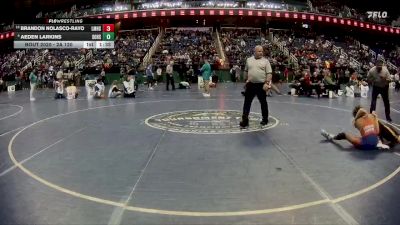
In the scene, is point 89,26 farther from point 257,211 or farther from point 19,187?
point 257,211

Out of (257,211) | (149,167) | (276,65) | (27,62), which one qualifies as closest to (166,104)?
(149,167)

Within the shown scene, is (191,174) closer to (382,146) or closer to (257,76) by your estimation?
(382,146)

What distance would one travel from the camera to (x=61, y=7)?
44562 mm

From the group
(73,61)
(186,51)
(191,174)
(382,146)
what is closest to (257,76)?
(382,146)

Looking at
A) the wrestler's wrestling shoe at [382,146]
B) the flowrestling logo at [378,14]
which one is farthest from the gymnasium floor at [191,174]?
the flowrestling logo at [378,14]

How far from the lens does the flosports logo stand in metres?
9.21

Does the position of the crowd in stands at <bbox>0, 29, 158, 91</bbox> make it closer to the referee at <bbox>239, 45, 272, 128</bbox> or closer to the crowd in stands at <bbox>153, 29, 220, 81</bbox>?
the crowd in stands at <bbox>153, 29, 220, 81</bbox>

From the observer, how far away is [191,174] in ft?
19.2

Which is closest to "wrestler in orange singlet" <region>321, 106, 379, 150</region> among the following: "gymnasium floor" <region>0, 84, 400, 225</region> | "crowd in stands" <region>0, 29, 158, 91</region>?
"gymnasium floor" <region>0, 84, 400, 225</region>

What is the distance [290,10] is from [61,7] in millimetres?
24028
